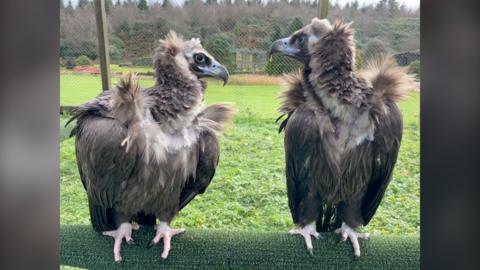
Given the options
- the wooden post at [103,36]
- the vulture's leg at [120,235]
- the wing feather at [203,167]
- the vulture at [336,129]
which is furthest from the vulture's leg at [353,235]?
the wooden post at [103,36]

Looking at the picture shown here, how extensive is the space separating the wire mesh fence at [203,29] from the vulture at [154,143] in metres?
0.06

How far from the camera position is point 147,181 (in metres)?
1.94

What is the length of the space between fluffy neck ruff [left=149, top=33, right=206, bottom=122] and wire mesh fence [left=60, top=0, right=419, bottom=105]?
76 mm

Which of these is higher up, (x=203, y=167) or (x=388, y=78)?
(x=388, y=78)

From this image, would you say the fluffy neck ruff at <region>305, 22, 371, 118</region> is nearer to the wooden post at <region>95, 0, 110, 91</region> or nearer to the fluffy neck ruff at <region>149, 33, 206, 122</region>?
the fluffy neck ruff at <region>149, 33, 206, 122</region>

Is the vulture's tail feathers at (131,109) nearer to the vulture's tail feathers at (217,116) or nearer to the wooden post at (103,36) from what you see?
the wooden post at (103,36)

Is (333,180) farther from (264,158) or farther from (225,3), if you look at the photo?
(225,3)

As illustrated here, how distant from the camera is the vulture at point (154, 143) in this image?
1.91 metres

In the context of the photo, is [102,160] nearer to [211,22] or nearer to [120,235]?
[120,235]

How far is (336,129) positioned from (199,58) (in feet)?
1.98

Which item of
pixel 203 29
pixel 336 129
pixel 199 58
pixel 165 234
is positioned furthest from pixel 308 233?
pixel 203 29

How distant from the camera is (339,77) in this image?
6.40 ft

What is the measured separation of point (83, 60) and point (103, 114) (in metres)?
0.27

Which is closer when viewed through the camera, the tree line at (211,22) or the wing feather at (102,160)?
the wing feather at (102,160)
